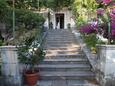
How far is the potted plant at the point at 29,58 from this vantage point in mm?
7555

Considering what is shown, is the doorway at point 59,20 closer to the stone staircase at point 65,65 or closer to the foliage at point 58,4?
the foliage at point 58,4

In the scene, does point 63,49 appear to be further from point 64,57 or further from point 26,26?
point 26,26

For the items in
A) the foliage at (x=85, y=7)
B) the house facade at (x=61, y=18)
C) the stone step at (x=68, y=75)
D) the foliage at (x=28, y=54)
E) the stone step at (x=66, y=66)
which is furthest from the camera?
the house facade at (x=61, y=18)

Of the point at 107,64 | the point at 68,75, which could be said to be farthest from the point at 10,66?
the point at 107,64

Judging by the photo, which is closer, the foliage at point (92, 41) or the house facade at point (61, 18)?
the foliage at point (92, 41)

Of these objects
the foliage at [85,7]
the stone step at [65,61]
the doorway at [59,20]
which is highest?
the foliage at [85,7]

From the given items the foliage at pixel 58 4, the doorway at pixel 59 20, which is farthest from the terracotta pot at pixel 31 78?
the doorway at pixel 59 20

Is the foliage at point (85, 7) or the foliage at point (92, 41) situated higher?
the foliage at point (85, 7)

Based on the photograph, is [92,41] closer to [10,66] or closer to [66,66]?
[66,66]

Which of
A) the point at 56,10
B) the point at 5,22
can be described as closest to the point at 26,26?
the point at 5,22

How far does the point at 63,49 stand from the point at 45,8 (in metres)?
17.8

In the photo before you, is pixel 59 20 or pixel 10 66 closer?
pixel 10 66

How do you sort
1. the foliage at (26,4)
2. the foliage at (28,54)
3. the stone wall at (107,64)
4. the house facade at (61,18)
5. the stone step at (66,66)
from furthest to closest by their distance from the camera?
the house facade at (61,18), the foliage at (26,4), the stone step at (66,66), the foliage at (28,54), the stone wall at (107,64)

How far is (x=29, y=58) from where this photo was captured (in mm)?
7715
